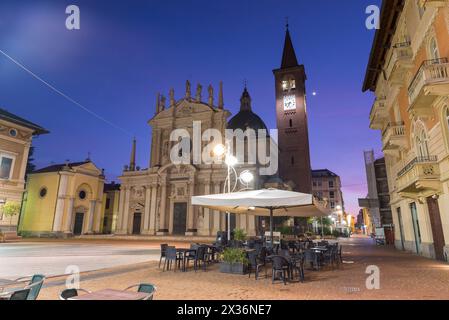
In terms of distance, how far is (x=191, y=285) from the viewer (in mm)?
7418

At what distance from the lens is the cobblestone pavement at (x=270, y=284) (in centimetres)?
630

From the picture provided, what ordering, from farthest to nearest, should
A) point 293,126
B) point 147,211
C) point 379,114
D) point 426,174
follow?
point 293,126
point 147,211
point 379,114
point 426,174

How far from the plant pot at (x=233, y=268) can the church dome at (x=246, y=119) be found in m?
42.9

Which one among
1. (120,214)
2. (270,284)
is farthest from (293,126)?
(270,284)

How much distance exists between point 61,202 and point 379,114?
3579cm

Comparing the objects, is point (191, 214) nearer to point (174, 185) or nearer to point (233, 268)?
point (174, 185)

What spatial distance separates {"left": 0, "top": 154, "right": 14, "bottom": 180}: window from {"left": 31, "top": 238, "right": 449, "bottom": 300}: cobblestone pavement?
88.9ft

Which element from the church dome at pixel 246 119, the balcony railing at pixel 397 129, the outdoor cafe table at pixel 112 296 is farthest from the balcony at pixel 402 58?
the church dome at pixel 246 119

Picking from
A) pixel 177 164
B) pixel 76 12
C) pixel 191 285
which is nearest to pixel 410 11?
pixel 76 12

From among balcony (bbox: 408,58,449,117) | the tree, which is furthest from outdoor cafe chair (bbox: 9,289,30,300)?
the tree

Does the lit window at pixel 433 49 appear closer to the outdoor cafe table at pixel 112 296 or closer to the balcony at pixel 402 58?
the balcony at pixel 402 58

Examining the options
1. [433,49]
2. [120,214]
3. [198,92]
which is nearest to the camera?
[433,49]

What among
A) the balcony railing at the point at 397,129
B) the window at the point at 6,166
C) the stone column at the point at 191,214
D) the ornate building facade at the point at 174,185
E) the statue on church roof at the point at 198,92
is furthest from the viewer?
the statue on church roof at the point at 198,92

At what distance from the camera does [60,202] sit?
3475cm
